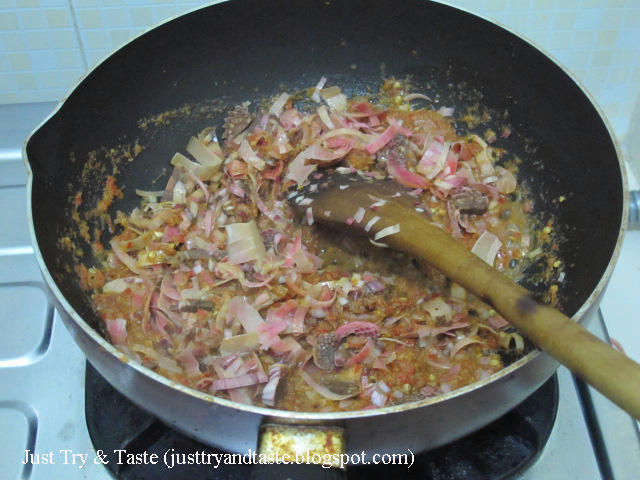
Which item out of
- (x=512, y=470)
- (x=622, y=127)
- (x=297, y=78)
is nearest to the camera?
(x=512, y=470)

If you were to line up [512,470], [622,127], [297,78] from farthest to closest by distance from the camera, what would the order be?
[622,127]
[297,78]
[512,470]

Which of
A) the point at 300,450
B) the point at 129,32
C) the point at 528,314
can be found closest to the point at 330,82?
the point at 129,32

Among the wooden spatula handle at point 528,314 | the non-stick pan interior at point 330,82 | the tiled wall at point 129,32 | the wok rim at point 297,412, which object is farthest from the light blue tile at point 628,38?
the wooden spatula handle at point 528,314

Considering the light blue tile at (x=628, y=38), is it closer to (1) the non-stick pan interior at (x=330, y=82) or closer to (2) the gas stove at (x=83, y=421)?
(1) the non-stick pan interior at (x=330, y=82)

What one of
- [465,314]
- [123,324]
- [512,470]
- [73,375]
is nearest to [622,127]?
[465,314]

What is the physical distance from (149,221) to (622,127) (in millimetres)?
1205

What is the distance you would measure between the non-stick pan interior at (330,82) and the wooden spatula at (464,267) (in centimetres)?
21

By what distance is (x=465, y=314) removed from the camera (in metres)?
1.10

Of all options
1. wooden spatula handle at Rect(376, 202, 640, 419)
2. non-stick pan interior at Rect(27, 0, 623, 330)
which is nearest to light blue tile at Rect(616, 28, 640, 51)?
non-stick pan interior at Rect(27, 0, 623, 330)

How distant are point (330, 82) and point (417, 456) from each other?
829 mm

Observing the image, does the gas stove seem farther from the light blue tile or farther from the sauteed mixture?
the light blue tile

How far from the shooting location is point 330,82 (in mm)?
1380

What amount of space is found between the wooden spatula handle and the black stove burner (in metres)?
0.25

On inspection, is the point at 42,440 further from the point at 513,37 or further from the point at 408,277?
the point at 513,37
